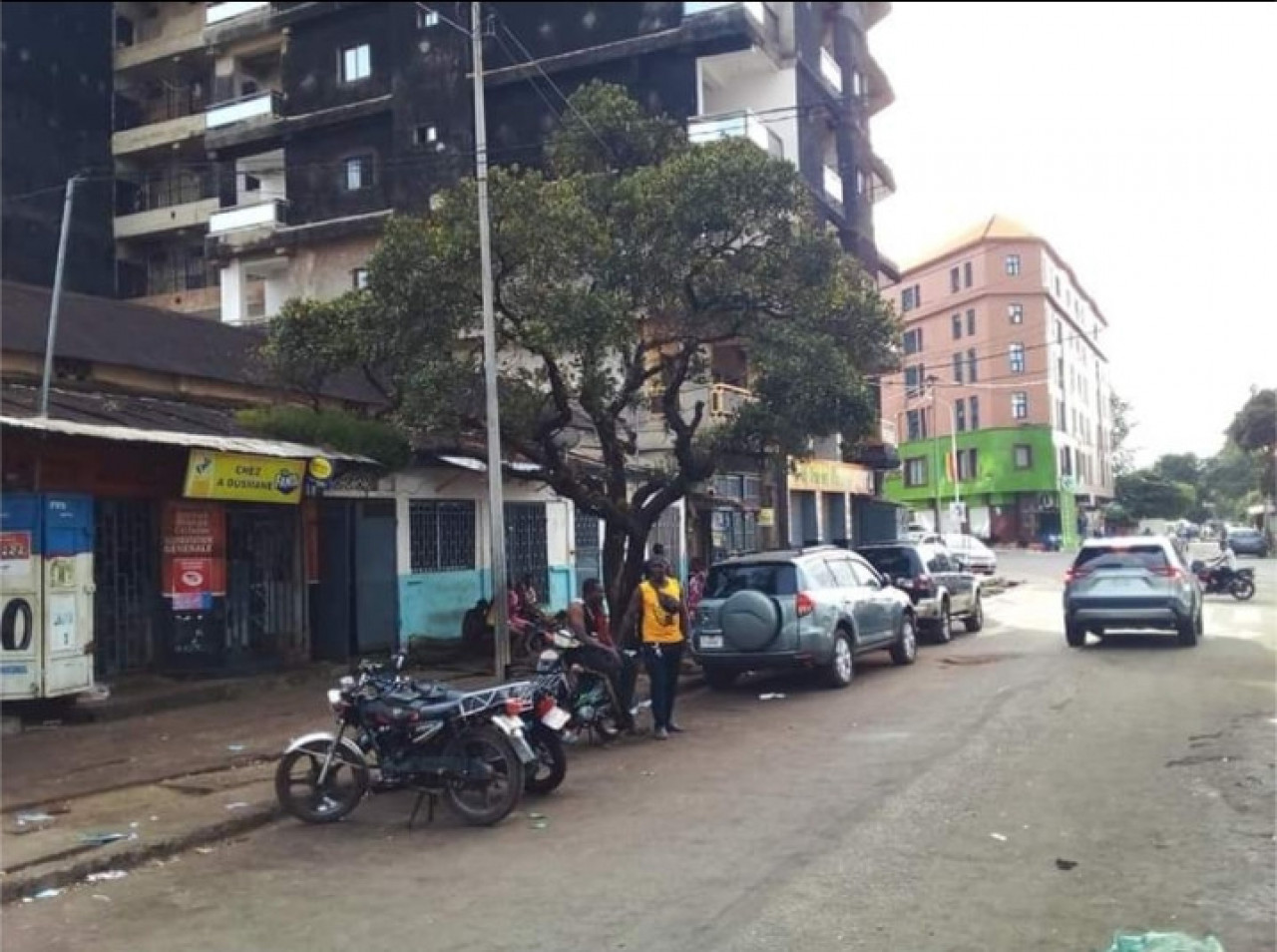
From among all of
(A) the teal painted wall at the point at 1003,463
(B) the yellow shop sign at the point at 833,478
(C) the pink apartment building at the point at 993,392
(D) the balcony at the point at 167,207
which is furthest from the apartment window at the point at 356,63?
(A) the teal painted wall at the point at 1003,463

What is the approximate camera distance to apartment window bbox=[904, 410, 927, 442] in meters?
73.8

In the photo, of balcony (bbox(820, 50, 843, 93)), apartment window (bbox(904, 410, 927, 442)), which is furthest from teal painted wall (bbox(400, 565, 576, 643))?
apartment window (bbox(904, 410, 927, 442))

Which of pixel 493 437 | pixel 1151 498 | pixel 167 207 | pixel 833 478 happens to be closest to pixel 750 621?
pixel 493 437

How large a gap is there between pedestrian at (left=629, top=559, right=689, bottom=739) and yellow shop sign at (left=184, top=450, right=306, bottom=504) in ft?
17.1

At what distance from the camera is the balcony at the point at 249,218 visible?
34312 millimetres

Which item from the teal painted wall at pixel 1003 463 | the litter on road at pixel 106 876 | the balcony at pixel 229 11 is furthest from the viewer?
the teal painted wall at pixel 1003 463

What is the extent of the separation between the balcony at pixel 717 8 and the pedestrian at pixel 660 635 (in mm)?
22811

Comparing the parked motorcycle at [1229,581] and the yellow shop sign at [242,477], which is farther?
the parked motorcycle at [1229,581]

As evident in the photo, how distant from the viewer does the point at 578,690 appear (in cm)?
981

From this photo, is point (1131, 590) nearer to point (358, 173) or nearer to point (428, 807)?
point (428, 807)

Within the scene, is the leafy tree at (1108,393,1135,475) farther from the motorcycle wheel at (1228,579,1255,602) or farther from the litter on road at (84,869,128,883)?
the litter on road at (84,869,128,883)

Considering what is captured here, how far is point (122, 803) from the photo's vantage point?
316 inches

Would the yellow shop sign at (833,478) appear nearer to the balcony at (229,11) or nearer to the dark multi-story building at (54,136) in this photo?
the dark multi-story building at (54,136)

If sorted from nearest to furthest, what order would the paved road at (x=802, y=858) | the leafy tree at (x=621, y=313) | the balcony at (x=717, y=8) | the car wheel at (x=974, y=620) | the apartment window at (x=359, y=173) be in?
the paved road at (x=802, y=858), the leafy tree at (x=621, y=313), the car wheel at (x=974, y=620), the balcony at (x=717, y=8), the apartment window at (x=359, y=173)
